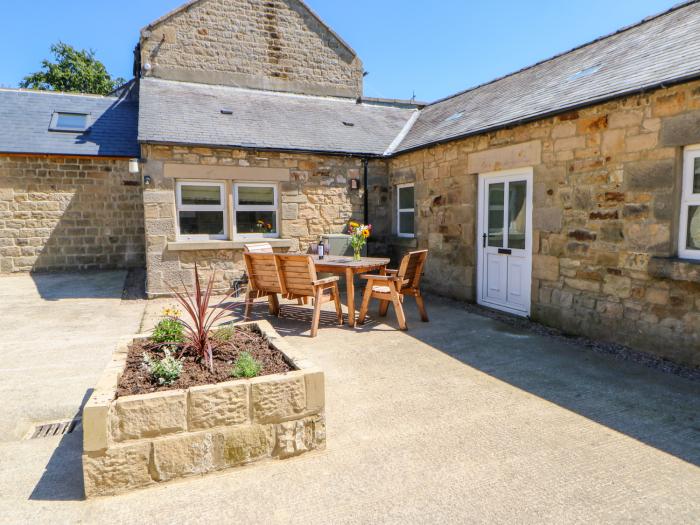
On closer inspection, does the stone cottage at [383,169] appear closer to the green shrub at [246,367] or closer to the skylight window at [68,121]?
the skylight window at [68,121]

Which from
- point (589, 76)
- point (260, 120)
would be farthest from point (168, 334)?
point (260, 120)

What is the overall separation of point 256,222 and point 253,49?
5801 millimetres

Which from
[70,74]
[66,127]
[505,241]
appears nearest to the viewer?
[505,241]

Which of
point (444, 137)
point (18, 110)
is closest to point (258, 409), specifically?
point (444, 137)

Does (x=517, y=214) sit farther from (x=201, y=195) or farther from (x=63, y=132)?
(x=63, y=132)

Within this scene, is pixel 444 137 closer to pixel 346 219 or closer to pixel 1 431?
pixel 346 219

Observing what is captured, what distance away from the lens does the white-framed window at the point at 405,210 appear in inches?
365

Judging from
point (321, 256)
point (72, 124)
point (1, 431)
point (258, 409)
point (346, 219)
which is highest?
point (72, 124)

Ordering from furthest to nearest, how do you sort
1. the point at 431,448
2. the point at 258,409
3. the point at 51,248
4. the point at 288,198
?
the point at 51,248
the point at 288,198
the point at 431,448
the point at 258,409

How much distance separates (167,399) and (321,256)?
4.95m

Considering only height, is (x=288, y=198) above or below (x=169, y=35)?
below

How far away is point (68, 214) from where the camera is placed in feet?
35.2

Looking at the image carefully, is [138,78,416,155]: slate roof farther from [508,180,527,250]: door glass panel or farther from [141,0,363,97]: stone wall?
[508,180,527,250]: door glass panel

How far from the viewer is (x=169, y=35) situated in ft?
36.2
